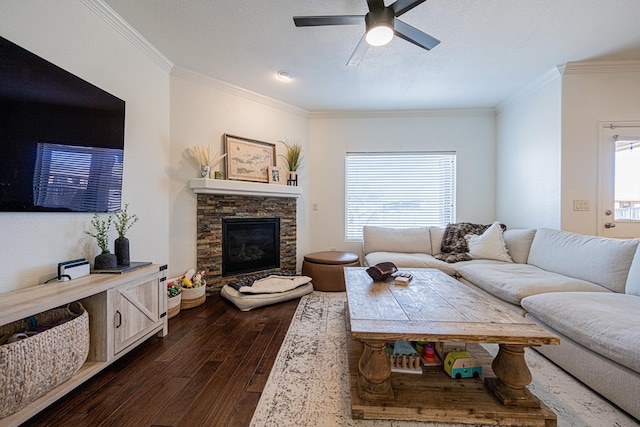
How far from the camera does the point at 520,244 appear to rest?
10.2 ft

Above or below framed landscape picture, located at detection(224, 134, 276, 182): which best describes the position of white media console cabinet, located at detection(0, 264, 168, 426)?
below

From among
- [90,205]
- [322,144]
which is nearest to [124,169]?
[90,205]

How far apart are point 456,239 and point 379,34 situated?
2797 millimetres

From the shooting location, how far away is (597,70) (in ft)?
8.98

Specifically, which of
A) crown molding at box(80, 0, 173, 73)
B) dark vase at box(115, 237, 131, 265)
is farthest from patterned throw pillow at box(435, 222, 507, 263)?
crown molding at box(80, 0, 173, 73)

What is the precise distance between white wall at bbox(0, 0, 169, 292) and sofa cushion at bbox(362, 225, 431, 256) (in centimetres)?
259

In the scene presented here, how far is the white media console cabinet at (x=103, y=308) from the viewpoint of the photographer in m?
1.24

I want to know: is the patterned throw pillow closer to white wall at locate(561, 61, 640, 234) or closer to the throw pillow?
the throw pillow

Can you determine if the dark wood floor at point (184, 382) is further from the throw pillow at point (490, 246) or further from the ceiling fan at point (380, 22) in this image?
the throw pillow at point (490, 246)

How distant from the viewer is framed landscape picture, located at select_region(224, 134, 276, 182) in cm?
331

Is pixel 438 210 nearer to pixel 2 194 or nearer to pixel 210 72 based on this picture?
pixel 210 72

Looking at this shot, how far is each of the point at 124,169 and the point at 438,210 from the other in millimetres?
4050

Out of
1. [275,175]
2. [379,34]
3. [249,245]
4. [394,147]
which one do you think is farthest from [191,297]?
[394,147]

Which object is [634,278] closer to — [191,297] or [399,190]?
[399,190]
